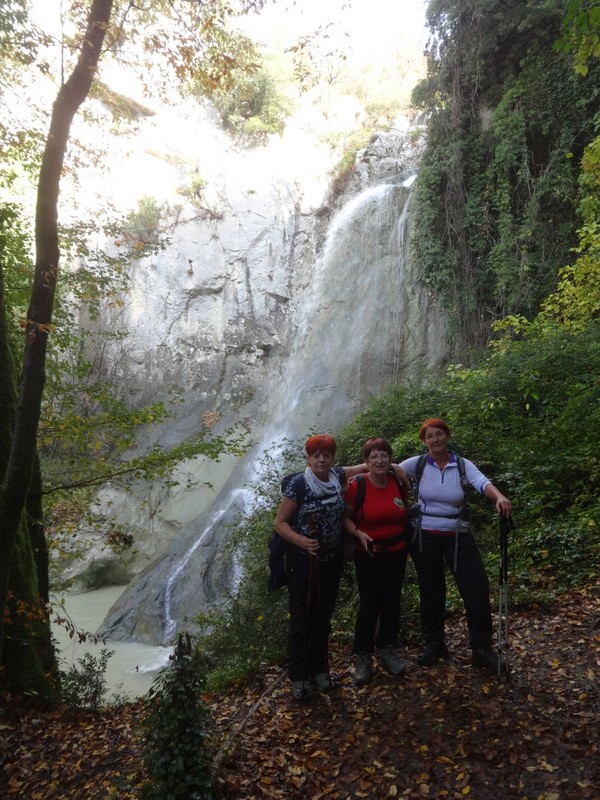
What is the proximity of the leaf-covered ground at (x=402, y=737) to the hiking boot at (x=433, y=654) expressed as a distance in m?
0.07

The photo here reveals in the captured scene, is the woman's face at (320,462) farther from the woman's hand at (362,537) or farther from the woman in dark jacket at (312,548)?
the woman's hand at (362,537)

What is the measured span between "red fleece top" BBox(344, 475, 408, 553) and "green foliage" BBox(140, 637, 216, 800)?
1.46 meters

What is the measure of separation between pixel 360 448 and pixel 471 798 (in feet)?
23.8

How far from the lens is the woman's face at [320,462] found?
394cm

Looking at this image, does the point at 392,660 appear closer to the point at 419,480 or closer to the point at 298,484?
the point at 419,480

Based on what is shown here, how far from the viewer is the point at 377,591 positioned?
164 inches

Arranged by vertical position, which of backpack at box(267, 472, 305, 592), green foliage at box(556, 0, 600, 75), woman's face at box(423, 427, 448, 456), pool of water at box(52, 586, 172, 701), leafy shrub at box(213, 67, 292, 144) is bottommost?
pool of water at box(52, 586, 172, 701)

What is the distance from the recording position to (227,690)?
16.4 feet

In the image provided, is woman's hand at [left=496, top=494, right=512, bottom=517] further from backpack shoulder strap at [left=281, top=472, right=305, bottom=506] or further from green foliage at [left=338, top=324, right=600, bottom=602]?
green foliage at [left=338, top=324, right=600, bottom=602]

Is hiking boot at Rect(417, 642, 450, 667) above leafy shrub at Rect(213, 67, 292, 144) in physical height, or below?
below

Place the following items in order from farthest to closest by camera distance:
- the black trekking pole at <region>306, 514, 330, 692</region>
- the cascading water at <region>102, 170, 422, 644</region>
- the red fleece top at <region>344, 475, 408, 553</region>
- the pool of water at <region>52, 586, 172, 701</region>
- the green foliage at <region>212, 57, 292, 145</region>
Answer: the green foliage at <region>212, 57, 292, 145</region>
the cascading water at <region>102, 170, 422, 644</region>
the pool of water at <region>52, 586, 172, 701</region>
the red fleece top at <region>344, 475, 408, 553</region>
the black trekking pole at <region>306, 514, 330, 692</region>

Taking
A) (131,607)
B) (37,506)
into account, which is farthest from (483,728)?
(131,607)

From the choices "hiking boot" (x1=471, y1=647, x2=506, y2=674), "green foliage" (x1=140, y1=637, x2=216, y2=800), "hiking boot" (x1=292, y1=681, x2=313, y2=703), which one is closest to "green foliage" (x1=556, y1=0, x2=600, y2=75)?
"hiking boot" (x1=471, y1=647, x2=506, y2=674)

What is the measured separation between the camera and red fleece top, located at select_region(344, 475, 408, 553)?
4.06 metres
